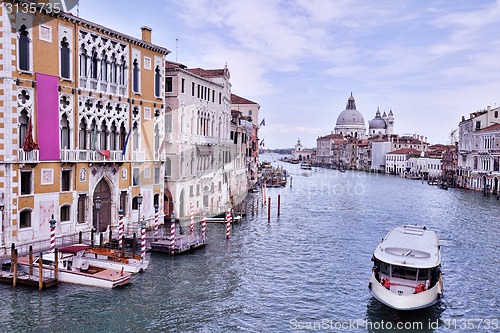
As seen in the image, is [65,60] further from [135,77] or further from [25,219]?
[25,219]

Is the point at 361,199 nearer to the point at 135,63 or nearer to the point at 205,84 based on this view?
the point at 205,84

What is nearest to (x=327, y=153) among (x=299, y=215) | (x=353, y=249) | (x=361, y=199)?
(x=361, y=199)

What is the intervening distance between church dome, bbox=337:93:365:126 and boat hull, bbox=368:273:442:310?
16939 centimetres

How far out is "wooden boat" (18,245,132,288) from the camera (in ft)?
52.1

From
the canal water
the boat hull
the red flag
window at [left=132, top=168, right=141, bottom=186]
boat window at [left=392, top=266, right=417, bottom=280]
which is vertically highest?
the red flag

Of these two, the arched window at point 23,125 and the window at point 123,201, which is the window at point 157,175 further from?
the arched window at point 23,125

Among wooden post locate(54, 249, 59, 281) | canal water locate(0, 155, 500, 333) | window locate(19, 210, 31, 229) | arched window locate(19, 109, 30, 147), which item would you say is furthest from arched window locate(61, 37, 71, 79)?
canal water locate(0, 155, 500, 333)

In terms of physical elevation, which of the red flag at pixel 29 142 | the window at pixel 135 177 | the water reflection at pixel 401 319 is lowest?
the water reflection at pixel 401 319

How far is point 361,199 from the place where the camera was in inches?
1970

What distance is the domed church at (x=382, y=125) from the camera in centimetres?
16625

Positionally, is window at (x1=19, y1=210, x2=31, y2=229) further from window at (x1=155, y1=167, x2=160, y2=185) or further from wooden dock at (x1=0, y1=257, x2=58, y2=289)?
window at (x1=155, y1=167, x2=160, y2=185)

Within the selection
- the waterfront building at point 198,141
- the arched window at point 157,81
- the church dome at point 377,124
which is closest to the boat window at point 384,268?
the waterfront building at point 198,141

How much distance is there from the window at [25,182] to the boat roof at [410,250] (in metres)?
12.5

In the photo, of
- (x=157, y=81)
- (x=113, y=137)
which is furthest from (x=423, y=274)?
(x=157, y=81)
